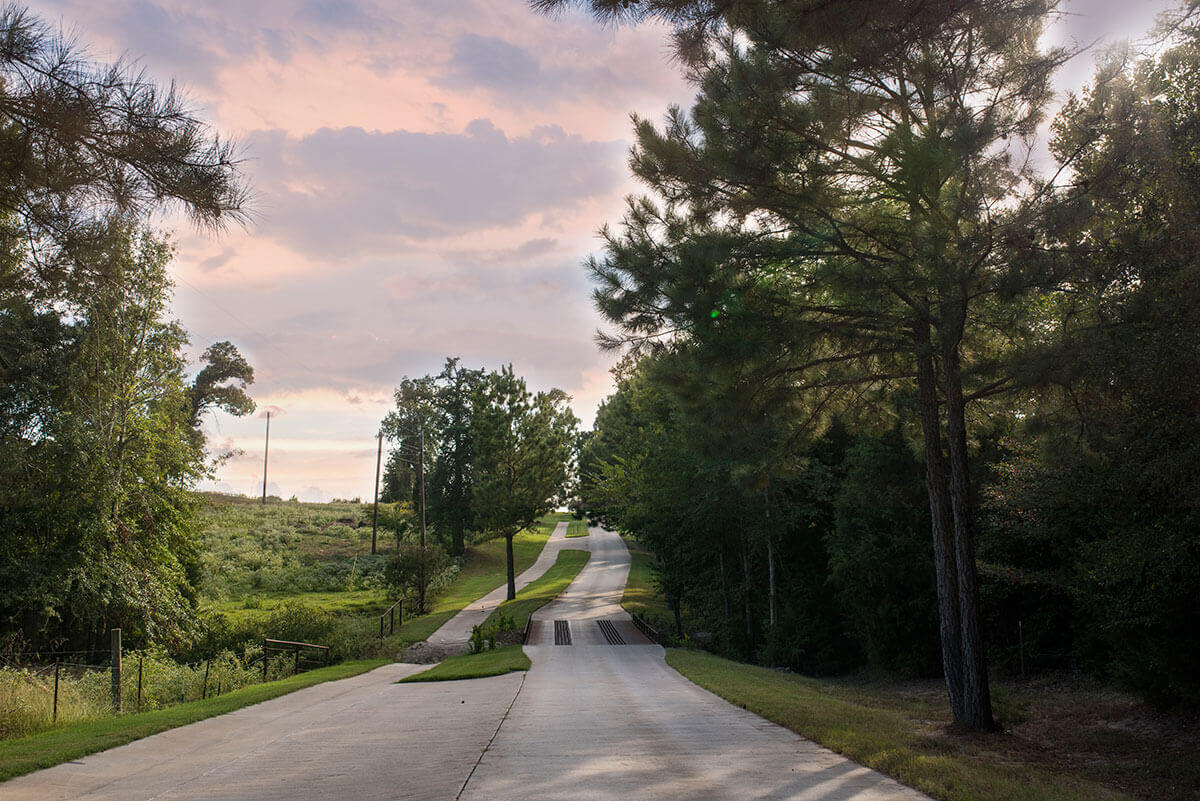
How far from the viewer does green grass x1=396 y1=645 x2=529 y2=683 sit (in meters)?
17.9

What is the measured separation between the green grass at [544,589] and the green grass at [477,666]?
4580 mm

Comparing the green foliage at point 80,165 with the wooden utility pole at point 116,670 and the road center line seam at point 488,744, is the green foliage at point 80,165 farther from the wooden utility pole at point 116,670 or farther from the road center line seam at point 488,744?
the wooden utility pole at point 116,670

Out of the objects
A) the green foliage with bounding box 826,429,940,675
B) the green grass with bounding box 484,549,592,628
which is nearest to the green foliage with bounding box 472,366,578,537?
the green grass with bounding box 484,549,592,628

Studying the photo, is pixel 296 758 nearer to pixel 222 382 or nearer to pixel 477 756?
pixel 477 756

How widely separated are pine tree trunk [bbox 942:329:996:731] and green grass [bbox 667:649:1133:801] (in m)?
0.46

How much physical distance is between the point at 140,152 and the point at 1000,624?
1962 centimetres

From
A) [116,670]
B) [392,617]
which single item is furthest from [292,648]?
[392,617]

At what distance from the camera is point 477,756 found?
7828 millimetres

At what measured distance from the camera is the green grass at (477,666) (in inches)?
703

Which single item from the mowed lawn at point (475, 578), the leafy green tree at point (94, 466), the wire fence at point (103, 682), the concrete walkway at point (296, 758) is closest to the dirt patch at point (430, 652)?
the mowed lawn at point (475, 578)

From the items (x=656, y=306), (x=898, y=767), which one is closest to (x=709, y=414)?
(x=656, y=306)

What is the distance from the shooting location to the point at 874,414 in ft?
44.7

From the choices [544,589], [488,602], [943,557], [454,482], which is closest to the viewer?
[943,557]

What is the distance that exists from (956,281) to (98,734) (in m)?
12.4
